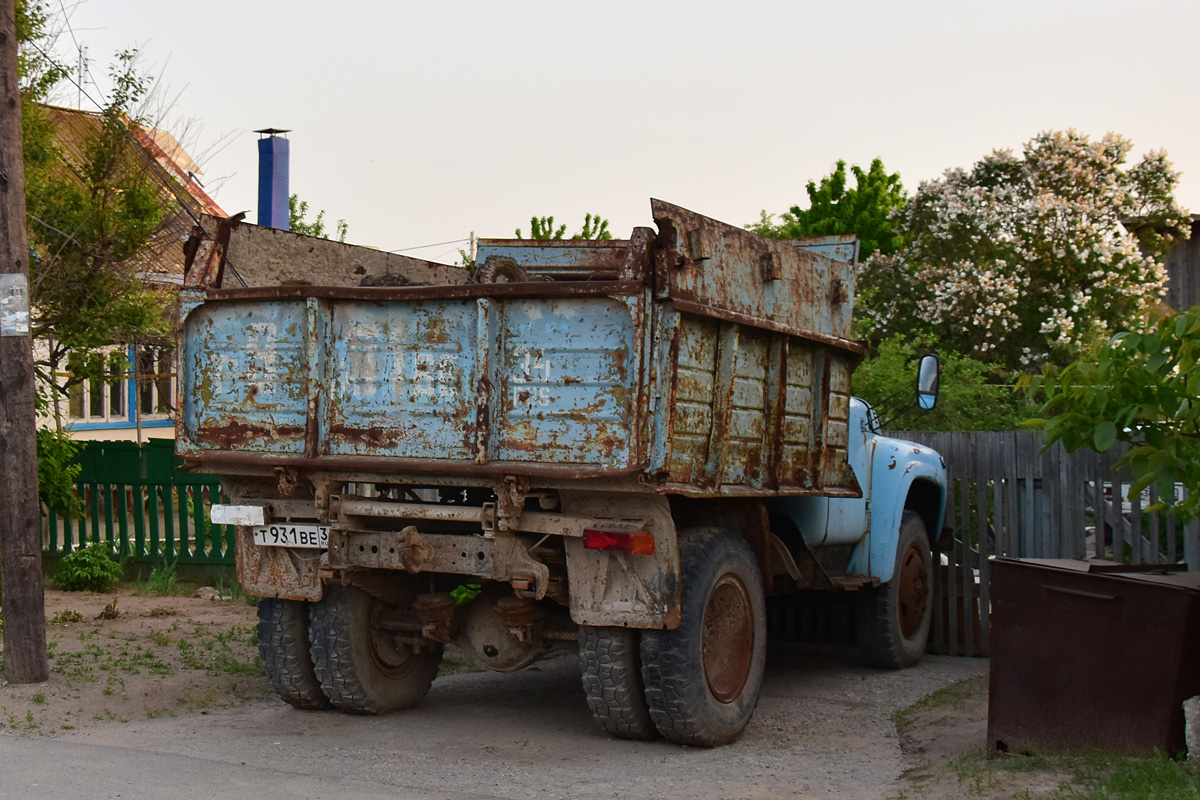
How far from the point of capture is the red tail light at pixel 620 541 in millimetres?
5965

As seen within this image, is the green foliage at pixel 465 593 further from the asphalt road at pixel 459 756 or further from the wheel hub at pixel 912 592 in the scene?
the wheel hub at pixel 912 592

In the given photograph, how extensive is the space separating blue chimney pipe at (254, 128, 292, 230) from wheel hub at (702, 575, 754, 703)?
1149 centimetres

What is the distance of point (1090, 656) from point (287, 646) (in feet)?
13.0

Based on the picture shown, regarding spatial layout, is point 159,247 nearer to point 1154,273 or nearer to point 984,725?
point 984,725

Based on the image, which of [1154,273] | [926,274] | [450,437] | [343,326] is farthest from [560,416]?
[1154,273]

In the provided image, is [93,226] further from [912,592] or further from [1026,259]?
[1026,259]

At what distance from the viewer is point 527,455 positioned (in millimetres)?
5992

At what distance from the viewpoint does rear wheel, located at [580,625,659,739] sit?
624 cm

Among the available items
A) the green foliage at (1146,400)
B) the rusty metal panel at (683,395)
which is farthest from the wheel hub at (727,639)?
the green foliage at (1146,400)

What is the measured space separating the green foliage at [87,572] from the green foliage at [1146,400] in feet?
29.1

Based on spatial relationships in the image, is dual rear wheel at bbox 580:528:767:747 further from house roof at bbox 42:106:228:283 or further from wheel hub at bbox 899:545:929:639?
house roof at bbox 42:106:228:283

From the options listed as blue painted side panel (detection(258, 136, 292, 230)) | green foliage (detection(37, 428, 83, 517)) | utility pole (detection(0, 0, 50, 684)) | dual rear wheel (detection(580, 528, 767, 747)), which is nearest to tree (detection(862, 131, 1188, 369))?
blue painted side panel (detection(258, 136, 292, 230))

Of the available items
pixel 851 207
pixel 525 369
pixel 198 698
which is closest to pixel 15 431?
pixel 198 698

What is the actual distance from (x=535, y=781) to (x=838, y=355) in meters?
3.14
